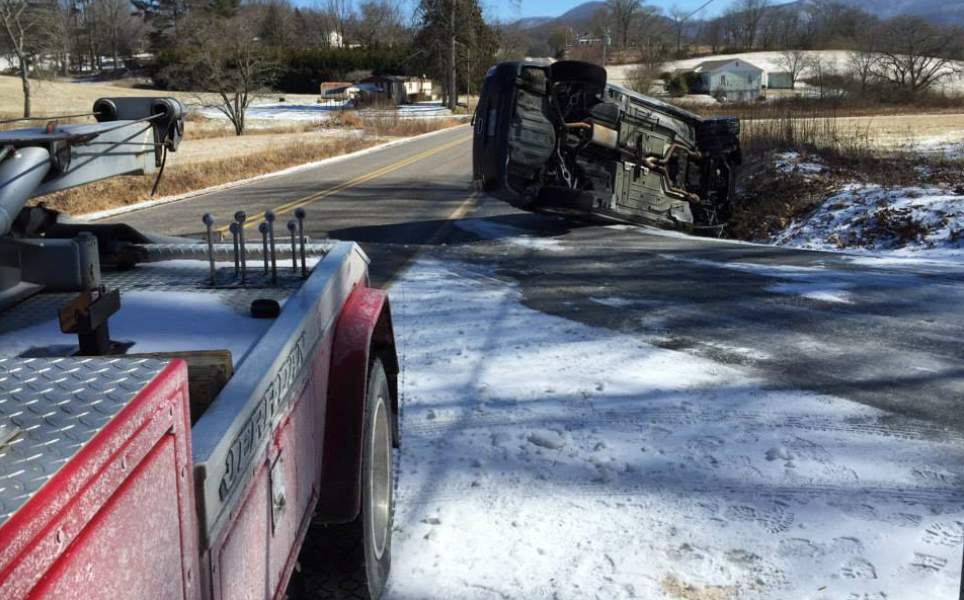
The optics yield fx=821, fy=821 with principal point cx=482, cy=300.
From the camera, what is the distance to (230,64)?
51938mm

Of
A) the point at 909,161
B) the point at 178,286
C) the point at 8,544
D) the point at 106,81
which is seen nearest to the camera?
the point at 8,544

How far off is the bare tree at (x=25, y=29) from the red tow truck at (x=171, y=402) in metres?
47.1

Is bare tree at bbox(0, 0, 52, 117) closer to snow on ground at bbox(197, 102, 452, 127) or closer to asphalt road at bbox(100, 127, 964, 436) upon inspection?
snow on ground at bbox(197, 102, 452, 127)

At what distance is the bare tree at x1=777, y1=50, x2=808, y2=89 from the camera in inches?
3637

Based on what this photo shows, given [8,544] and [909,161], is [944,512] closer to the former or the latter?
[8,544]

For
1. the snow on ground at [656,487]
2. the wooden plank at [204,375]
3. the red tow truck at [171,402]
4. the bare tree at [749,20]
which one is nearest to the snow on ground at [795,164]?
the snow on ground at [656,487]

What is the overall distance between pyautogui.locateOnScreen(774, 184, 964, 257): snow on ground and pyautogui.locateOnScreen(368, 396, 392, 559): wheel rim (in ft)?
33.2

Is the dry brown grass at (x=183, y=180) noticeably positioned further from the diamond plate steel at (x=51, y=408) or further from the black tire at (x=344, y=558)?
the diamond plate steel at (x=51, y=408)

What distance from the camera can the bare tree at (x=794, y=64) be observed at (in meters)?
92.4

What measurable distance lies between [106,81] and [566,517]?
109m

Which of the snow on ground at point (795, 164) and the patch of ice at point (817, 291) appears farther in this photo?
the snow on ground at point (795, 164)

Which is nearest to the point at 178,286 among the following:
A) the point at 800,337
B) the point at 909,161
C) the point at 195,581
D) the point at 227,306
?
the point at 227,306

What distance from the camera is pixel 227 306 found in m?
2.91

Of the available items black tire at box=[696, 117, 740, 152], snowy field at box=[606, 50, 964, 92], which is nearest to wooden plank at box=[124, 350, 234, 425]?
black tire at box=[696, 117, 740, 152]
